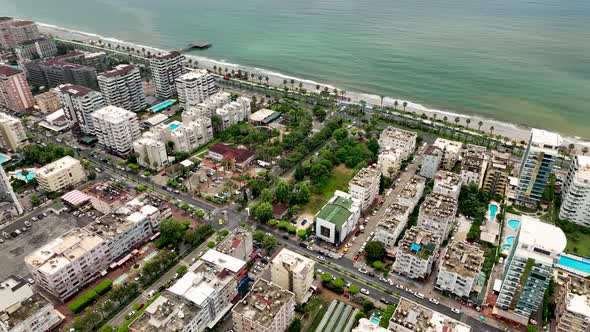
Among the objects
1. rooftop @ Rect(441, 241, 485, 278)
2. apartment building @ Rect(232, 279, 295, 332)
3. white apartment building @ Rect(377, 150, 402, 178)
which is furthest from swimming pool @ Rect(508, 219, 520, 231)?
apartment building @ Rect(232, 279, 295, 332)

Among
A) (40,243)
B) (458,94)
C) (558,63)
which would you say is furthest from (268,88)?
(558,63)

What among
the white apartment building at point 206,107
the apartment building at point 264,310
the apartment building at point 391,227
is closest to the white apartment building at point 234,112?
the white apartment building at point 206,107

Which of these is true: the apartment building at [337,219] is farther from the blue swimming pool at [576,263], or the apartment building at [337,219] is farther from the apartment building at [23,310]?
the apartment building at [23,310]

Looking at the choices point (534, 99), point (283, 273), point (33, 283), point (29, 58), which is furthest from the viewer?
point (29, 58)

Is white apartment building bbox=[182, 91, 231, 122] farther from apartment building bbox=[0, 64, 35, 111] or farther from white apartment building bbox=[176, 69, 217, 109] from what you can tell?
apartment building bbox=[0, 64, 35, 111]

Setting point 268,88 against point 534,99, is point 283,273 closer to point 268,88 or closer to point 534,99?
point 268,88

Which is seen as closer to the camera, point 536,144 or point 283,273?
point 283,273

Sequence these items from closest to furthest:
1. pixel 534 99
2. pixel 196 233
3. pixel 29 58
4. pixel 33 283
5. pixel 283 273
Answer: pixel 283 273, pixel 33 283, pixel 196 233, pixel 534 99, pixel 29 58

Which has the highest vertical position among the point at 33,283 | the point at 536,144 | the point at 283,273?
the point at 536,144
